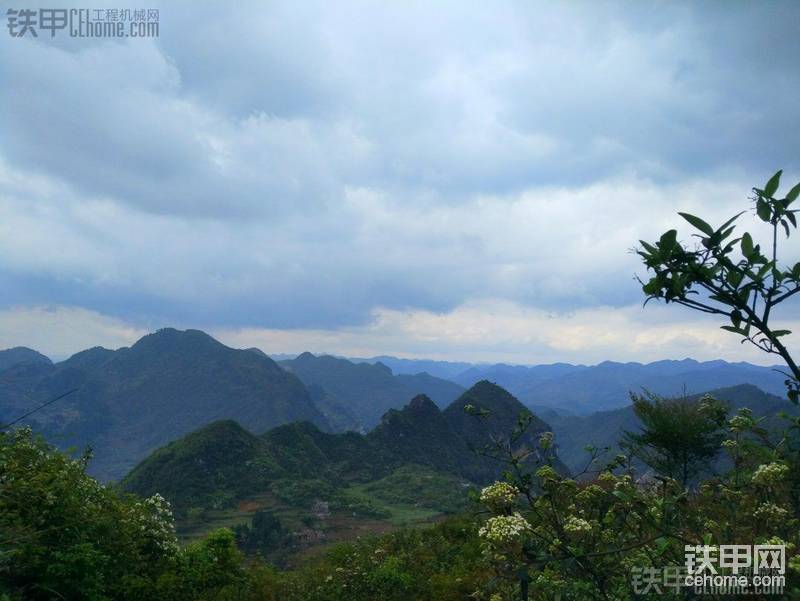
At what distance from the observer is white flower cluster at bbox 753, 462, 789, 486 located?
3.11 meters

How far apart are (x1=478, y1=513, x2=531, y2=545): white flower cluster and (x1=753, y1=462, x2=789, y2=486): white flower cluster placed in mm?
1642

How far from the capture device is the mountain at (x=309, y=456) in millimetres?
67812

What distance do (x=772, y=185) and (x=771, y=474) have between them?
2123 mm

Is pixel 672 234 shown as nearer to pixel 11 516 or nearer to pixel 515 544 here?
pixel 515 544

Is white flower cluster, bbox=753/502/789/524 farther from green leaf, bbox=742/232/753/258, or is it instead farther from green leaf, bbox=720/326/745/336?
green leaf, bbox=742/232/753/258

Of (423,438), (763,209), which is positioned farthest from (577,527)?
(423,438)

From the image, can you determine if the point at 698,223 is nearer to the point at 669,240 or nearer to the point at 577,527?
the point at 669,240

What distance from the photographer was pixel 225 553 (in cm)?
1138

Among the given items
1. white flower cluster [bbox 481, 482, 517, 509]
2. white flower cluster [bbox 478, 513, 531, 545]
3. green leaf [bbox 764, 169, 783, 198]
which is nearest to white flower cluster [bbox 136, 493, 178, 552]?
white flower cluster [bbox 481, 482, 517, 509]

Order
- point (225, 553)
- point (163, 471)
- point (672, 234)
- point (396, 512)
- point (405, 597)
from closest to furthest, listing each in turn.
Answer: point (672, 234)
point (405, 597)
point (225, 553)
point (396, 512)
point (163, 471)

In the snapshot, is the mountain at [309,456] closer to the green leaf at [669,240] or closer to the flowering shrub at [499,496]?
the flowering shrub at [499,496]

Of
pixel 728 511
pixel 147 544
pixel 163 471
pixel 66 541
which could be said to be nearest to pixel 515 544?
pixel 728 511

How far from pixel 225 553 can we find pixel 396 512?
55.2 metres

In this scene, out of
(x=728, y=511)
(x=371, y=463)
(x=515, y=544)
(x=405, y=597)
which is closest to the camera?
(x=515, y=544)
